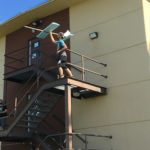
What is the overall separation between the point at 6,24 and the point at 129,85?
7.72 meters

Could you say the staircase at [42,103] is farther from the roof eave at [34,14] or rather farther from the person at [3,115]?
the roof eave at [34,14]

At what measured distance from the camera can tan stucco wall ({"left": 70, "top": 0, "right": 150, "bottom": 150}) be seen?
36.8 ft

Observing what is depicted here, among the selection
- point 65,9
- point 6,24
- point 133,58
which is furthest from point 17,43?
point 133,58

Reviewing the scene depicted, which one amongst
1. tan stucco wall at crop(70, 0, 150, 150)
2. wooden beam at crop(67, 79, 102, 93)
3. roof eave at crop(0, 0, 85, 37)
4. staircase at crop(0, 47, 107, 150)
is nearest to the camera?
wooden beam at crop(67, 79, 102, 93)

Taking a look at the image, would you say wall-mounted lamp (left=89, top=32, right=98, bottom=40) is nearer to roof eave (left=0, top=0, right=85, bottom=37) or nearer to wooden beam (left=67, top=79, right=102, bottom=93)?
roof eave (left=0, top=0, right=85, bottom=37)

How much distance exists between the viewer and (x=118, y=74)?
12.1m

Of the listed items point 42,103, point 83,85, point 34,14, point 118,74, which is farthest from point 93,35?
point 34,14

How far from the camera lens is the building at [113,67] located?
11281mm

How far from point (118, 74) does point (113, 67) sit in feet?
1.28

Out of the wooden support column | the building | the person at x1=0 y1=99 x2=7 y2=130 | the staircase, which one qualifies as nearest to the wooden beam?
the staircase

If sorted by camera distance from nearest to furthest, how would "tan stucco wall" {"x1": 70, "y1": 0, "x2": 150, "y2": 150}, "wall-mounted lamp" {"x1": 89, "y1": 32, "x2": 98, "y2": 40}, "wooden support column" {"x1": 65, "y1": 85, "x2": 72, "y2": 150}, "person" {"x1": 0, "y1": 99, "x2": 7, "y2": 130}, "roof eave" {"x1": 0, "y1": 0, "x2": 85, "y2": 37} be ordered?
"wooden support column" {"x1": 65, "y1": 85, "x2": 72, "y2": 150}, "tan stucco wall" {"x1": 70, "y1": 0, "x2": 150, "y2": 150}, "wall-mounted lamp" {"x1": 89, "y1": 32, "x2": 98, "y2": 40}, "person" {"x1": 0, "y1": 99, "x2": 7, "y2": 130}, "roof eave" {"x1": 0, "y1": 0, "x2": 85, "y2": 37}

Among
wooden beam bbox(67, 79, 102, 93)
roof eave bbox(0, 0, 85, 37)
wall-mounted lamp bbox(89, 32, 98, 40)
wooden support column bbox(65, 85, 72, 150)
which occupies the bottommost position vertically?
wooden support column bbox(65, 85, 72, 150)

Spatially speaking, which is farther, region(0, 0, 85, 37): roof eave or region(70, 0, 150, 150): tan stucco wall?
region(0, 0, 85, 37): roof eave

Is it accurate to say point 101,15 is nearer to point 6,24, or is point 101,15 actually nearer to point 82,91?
point 82,91
